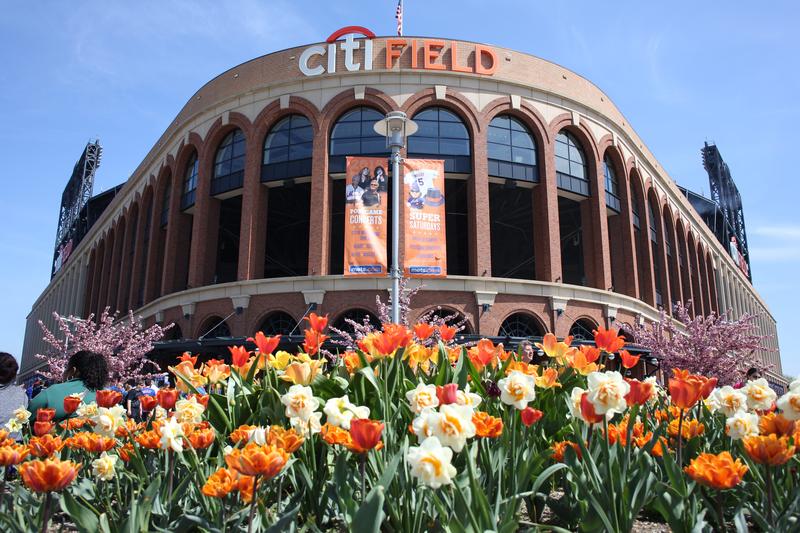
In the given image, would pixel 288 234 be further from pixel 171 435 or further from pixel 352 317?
pixel 171 435

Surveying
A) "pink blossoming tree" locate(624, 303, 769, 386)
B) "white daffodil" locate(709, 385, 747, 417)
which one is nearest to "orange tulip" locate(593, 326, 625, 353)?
"white daffodil" locate(709, 385, 747, 417)

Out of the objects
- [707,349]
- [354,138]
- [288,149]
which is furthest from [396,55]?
[707,349]

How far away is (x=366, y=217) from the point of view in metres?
24.3

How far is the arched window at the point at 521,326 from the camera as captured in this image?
25719 millimetres

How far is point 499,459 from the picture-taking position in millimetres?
3033

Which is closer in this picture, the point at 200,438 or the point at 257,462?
the point at 257,462

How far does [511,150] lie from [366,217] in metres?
8.54

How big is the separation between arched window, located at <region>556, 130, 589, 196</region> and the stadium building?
0.09m

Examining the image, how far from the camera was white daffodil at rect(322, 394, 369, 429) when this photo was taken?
2.87m

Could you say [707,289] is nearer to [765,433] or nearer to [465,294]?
[465,294]

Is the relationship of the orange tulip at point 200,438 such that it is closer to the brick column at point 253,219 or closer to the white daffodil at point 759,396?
the white daffodil at point 759,396

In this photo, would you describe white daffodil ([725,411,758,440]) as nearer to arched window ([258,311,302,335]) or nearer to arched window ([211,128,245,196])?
arched window ([258,311,302,335])

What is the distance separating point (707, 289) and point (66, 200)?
8304 centimetres

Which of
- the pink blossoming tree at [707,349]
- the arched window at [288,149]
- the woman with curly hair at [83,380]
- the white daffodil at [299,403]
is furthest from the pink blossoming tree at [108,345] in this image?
the white daffodil at [299,403]
